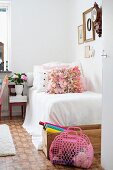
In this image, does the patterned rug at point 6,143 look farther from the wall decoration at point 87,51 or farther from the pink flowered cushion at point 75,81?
the wall decoration at point 87,51

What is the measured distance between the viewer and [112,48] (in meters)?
2.36

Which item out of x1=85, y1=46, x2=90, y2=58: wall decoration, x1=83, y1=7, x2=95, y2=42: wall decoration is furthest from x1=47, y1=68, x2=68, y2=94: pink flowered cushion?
x1=83, y1=7, x2=95, y2=42: wall decoration

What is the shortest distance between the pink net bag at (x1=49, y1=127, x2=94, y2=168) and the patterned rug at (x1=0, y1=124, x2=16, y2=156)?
0.53m

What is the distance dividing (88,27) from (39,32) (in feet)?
4.06

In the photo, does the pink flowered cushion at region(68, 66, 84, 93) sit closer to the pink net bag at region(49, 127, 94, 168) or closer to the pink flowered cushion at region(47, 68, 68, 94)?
the pink flowered cushion at region(47, 68, 68, 94)

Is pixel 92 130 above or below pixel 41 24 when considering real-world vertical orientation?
below

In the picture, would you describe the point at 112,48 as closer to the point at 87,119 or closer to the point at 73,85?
the point at 87,119

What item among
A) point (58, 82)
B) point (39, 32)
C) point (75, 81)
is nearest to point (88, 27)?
point (75, 81)

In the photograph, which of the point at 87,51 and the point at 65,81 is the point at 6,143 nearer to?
the point at 65,81

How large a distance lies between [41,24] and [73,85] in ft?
5.72

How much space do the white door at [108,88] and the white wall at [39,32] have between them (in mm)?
2893

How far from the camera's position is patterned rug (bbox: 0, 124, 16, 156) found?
307 centimetres

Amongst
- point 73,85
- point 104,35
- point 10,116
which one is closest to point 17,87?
point 10,116

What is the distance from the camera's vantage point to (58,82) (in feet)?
13.5
